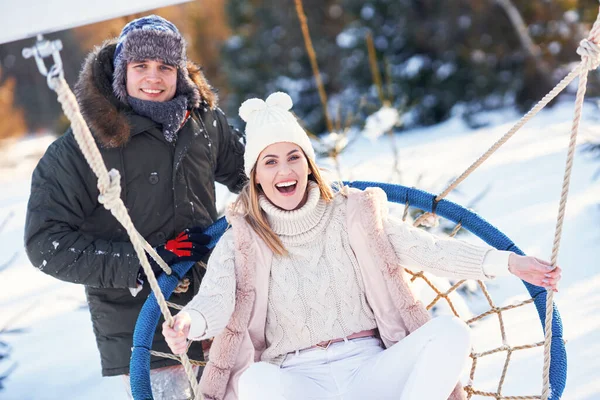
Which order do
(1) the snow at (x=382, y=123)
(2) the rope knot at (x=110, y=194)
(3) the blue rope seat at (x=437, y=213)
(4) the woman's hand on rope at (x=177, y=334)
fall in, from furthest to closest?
(1) the snow at (x=382, y=123)
(3) the blue rope seat at (x=437, y=213)
(4) the woman's hand on rope at (x=177, y=334)
(2) the rope knot at (x=110, y=194)

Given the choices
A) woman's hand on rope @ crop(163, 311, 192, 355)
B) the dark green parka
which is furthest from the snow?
woman's hand on rope @ crop(163, 311, 192, 355)

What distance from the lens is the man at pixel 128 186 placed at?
6.72ft

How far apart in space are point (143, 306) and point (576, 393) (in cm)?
151

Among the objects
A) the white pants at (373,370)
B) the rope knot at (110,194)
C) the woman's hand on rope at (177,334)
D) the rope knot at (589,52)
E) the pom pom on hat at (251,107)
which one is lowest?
the white pants at (373,370)

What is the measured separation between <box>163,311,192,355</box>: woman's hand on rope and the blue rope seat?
0.31m

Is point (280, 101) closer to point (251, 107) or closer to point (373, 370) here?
point (251, 107)

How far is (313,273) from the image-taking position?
198cm

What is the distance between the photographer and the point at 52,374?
3.28 meters

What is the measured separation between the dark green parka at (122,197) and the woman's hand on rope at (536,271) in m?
1.02

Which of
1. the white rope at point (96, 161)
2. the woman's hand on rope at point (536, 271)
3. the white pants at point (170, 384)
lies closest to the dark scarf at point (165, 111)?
the white rope at point (96, 161)

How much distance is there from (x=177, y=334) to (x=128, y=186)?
64cm

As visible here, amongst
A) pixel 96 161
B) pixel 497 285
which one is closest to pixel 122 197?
pixel 96 161

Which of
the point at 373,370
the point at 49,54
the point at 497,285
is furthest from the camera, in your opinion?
the point at 497,285

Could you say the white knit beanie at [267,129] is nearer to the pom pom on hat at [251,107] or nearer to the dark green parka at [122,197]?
the pom pom on hat at [251,107]
